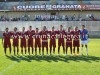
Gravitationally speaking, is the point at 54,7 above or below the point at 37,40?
above

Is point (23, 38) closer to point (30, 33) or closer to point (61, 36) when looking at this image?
point (30, 33)

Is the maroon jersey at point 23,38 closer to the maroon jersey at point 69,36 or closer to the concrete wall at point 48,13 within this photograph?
the maroon jersey at point 69,36

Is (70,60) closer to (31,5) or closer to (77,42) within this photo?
(77,42)

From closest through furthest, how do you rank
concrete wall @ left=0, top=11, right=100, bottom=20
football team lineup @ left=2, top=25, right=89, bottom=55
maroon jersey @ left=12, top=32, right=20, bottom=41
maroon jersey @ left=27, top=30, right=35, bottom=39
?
football team lineup @ left=2, top=25, right=89, bottom=55, maroon jersey @ left=27, top=30, right=35, bottom=39, maroon jersey @ left=12, top=32, right=20, bottom=41, concrete wall @ left=0, top=11, right=100, bottom=20

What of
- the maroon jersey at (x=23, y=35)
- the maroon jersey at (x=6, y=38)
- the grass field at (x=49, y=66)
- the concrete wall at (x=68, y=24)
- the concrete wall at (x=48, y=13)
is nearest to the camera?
the grass field at (x=49, y=66)

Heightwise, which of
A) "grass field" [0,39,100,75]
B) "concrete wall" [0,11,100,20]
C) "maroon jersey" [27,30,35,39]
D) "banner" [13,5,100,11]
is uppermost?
"banner" [13,5,100,11]

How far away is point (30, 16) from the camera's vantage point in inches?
2264

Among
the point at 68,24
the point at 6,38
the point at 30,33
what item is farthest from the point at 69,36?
the point at 68,24

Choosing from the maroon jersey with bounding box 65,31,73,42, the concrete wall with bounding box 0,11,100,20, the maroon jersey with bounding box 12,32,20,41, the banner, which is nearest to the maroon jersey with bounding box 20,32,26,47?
the maroon jersey with bounding box 12,32,20,41

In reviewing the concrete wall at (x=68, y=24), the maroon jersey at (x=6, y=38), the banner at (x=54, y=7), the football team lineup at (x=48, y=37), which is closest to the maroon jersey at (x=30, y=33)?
the football team lineup at (x=48, y=37)

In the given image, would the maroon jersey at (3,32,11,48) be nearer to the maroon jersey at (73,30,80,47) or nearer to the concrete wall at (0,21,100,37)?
the maroon jersey at (73,30,80,47)

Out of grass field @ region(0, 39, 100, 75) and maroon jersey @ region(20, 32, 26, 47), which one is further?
maroon jersey @ region(20, 32, 26, 47)

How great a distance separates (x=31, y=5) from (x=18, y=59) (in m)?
38.1

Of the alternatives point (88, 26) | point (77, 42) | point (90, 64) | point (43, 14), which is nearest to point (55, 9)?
point (43, 14)
